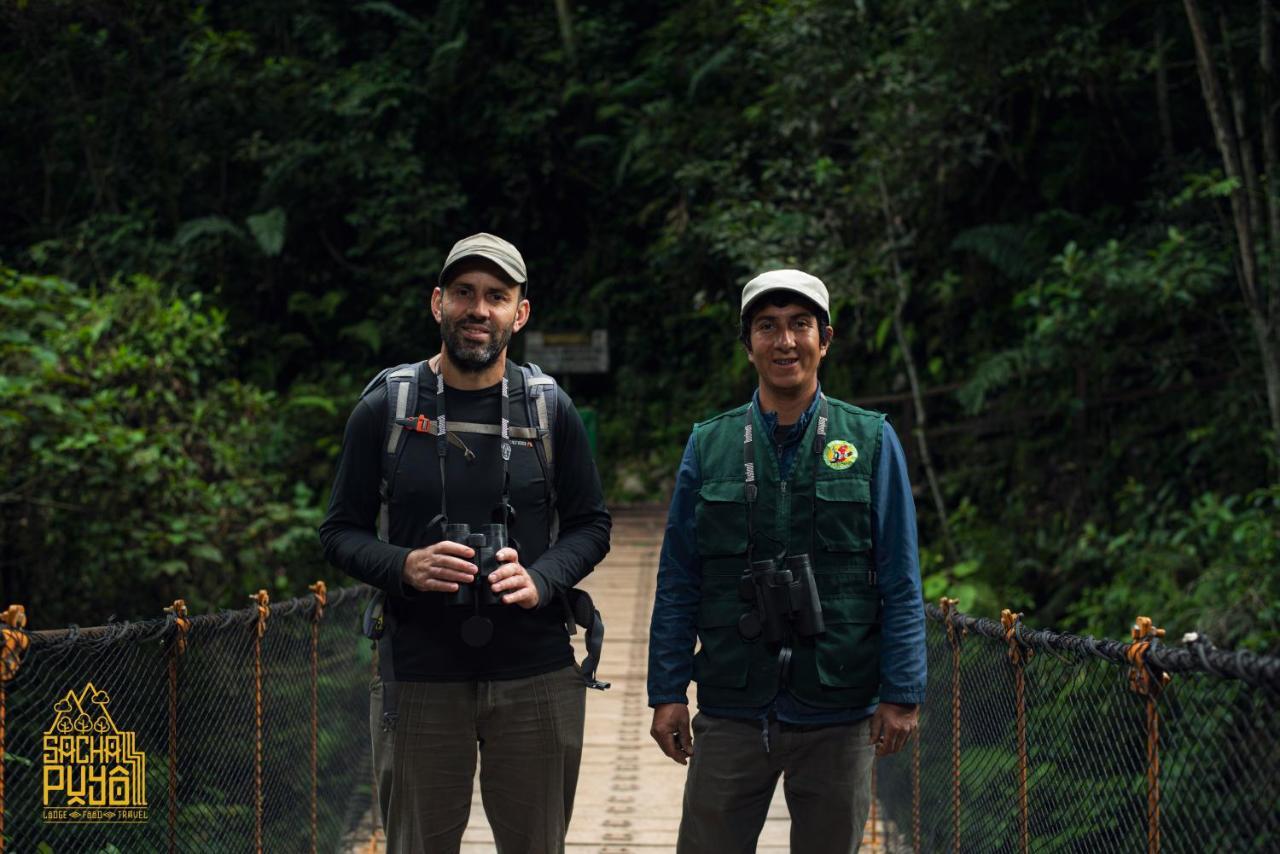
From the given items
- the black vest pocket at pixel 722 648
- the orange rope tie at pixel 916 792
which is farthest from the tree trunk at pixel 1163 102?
the black vest pocket at pixel 722 648

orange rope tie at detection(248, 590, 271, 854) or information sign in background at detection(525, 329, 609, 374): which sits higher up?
information sign in background at detection(525, 329, 609, 374)

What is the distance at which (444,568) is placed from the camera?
305 cm

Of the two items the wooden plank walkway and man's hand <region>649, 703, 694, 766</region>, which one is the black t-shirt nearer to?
man's hand <region>649, 703, 694, 766</region>

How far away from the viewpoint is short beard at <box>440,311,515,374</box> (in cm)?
322

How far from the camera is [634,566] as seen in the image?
12930 millimetres

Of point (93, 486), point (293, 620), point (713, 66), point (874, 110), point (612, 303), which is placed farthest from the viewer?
point (612, 303)

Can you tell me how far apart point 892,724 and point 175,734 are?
1.84 meters

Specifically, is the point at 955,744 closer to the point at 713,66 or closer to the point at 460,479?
the point at 460,479

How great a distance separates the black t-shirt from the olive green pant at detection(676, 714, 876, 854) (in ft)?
1.35

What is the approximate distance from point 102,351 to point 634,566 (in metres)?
5.31

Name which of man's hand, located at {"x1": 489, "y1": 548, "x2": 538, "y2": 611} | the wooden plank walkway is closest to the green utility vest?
man's hand, located at {"x1": 489, "y1": 548, "x2": 538, "y2": 611}

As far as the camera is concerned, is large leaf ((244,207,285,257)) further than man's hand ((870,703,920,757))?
Yes

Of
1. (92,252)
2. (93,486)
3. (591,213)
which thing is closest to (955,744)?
(93,486)

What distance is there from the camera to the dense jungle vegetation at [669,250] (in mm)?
9188
